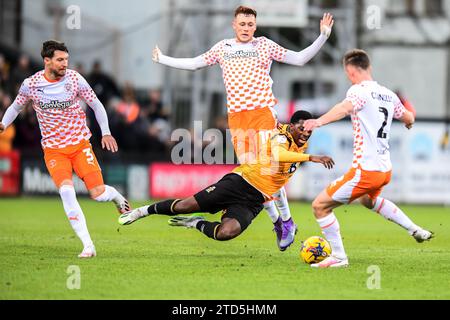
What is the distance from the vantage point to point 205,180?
23.6m

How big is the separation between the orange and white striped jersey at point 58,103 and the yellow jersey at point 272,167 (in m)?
2.10

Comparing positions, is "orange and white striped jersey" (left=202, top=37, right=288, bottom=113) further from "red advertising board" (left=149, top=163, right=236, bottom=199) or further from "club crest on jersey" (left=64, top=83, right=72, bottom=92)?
"red advertising board" (left=149, top=163, right=236, bottom=199)

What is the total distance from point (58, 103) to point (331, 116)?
11.6ft

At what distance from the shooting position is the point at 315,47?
40.4 ft

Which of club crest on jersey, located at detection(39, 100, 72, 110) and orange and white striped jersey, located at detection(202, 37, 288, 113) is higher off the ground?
orange and white striped jersey, located at detection(202, 37, 288, 113)

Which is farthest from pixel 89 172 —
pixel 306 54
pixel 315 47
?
pixel 315 47

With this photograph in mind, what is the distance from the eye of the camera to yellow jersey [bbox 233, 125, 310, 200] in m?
11.6

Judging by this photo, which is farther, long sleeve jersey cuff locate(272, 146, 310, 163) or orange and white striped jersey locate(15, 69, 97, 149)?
orange and white striped jersey locate(15, 69, 97, 149)

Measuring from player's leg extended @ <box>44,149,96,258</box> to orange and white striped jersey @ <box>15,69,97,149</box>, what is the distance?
168 mm

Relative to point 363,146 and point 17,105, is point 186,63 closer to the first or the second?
point 17,105

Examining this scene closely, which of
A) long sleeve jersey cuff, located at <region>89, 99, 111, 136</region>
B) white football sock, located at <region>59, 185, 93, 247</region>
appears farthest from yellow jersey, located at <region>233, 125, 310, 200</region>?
white football sock, located at <region>59, 185, 93, 247</region>

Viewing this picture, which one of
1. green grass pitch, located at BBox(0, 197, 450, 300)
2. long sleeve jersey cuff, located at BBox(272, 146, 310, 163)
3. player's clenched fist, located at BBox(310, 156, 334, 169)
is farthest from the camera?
long sleeve jersey cuff, located at BBox(272, 146, 310, 163)

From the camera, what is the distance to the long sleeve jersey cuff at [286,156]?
36.7 ft

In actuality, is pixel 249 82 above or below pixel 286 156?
above
